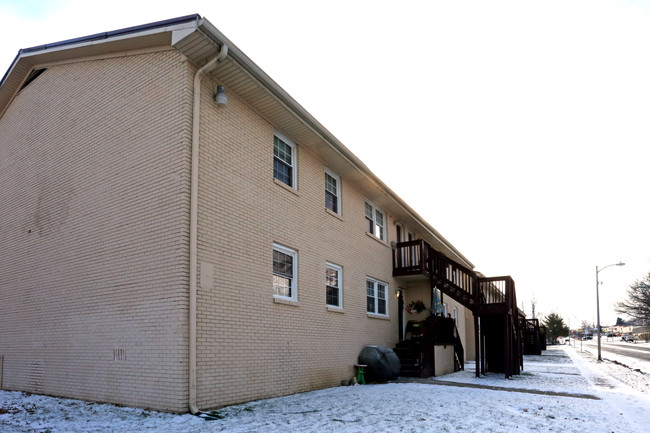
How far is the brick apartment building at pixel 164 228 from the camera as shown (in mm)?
8875

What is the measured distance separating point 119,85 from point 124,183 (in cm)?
233

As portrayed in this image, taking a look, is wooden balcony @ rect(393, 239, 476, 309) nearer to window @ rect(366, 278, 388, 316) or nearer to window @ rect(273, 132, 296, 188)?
window @ rect(366, 278, 388, 316)

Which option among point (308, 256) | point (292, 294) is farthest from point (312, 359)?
point (308, 256)

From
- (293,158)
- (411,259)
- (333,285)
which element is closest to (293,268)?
(333,285)

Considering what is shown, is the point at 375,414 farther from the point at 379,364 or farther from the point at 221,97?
the point at 221,97

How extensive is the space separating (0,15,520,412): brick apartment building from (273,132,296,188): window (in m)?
0.04

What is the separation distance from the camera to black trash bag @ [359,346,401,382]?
1420 centimetres

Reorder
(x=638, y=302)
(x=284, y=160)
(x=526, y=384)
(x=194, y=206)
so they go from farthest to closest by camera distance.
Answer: (x=638, y=302) → (x=526, y=384) → (x=284, y=160) → (x=194, y=206)

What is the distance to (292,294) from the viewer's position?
11953 millimetres

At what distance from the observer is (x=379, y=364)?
1419 cm

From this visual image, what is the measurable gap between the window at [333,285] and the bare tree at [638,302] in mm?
48791

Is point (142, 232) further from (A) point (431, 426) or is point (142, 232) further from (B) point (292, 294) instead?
(A) point (431, 426)

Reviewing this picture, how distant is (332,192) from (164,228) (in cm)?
682

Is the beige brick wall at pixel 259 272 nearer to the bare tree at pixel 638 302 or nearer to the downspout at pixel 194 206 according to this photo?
the downspout at pixel 194 206
